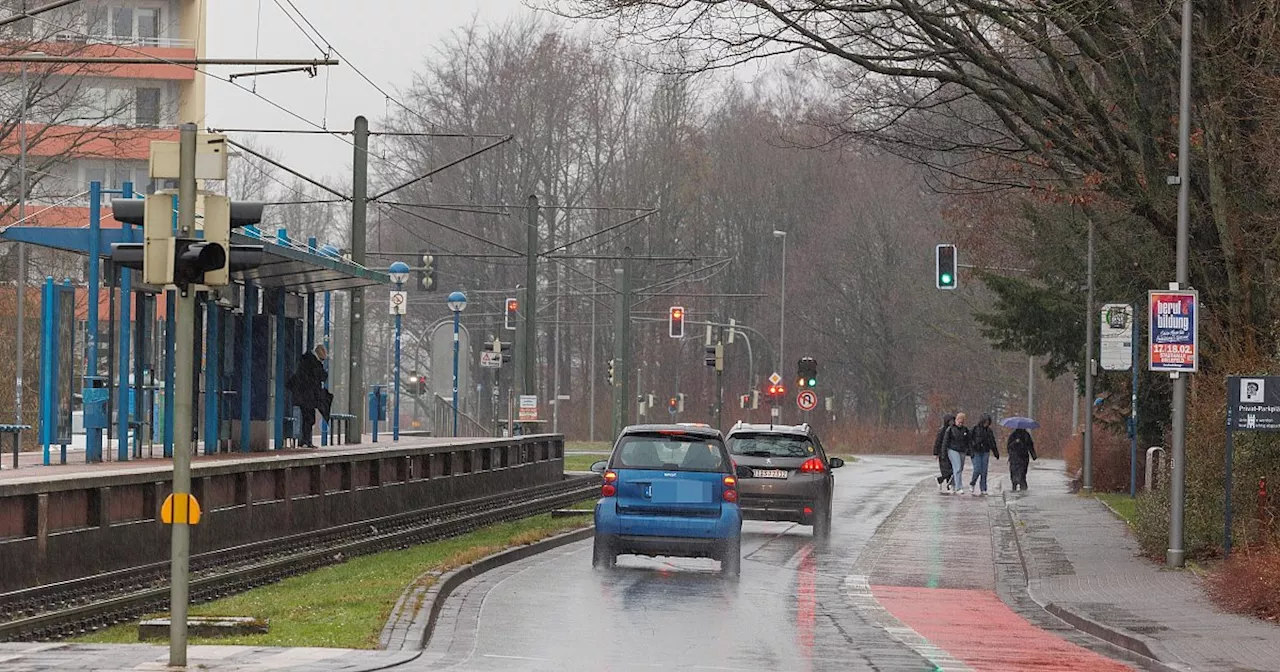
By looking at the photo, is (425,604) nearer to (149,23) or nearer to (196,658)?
(196,658)

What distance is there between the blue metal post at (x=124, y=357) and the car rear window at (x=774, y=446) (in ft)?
26.9

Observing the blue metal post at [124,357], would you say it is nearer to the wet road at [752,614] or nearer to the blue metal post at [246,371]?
the blue metal post at [246,371]

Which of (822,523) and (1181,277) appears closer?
(1181,277)

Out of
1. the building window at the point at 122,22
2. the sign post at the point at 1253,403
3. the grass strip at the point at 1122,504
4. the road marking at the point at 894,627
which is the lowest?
the grass strip at the point at 1122,504

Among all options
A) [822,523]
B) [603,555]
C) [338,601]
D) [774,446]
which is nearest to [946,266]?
[774,446]

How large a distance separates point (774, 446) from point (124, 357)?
29.3 ft

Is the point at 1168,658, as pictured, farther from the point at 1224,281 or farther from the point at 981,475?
the point at 981,475

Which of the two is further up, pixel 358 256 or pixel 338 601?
pixel 358 256

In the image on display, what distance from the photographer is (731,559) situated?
20.9 m

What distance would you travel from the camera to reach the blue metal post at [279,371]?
32.1 m

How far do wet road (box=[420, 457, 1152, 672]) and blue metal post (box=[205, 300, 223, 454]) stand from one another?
6548 millimetres

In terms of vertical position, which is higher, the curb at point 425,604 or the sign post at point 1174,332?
the sign post at point 1174,332

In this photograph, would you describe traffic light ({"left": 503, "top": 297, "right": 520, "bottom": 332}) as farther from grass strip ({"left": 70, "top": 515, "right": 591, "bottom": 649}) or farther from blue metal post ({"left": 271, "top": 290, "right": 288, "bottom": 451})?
grass strip ({"left": 70, "top": 515, "right": 591, "bottom": 649})

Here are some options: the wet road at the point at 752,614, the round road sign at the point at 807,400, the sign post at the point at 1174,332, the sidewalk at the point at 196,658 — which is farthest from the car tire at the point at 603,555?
the round road sign at the point at 807,400
